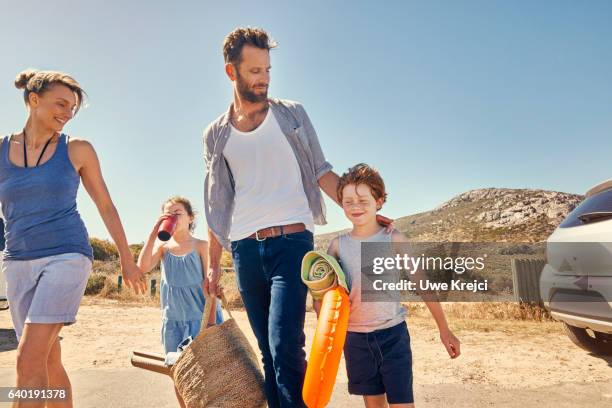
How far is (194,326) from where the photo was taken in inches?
154

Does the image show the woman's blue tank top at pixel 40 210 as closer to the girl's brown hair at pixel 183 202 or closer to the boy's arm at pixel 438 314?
the girl's brown hair at pixel 183 202

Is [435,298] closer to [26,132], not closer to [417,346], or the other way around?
[26,132]

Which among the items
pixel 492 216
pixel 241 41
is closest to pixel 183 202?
pixel 241 41

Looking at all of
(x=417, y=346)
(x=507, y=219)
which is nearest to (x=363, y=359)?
(x=417, y=346)

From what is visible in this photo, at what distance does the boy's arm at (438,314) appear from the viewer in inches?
103

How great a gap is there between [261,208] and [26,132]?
1.47 metres

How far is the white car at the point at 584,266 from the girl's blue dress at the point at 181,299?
296cm

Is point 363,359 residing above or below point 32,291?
below

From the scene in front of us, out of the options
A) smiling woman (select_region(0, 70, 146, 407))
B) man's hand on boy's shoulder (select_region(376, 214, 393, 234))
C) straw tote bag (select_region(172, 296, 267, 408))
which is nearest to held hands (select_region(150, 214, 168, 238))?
smiling woman (select_region(0, 70, 146, 407))

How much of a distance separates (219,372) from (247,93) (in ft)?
5.25

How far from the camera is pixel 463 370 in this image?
5.31 m

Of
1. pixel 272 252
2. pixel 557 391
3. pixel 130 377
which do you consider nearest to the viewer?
pixel 272 252

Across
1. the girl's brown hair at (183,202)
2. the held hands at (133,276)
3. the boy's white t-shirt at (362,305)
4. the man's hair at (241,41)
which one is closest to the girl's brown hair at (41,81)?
the man's hair at (241,41)

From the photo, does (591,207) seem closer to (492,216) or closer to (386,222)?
(386,222)
